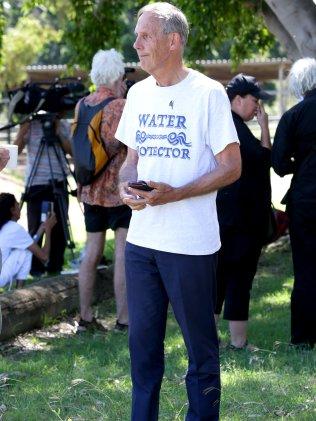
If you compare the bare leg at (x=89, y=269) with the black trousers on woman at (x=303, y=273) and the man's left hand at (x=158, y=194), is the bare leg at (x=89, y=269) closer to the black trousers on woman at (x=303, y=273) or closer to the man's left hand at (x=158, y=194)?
the black trousers on woman at (x=303, y=273)

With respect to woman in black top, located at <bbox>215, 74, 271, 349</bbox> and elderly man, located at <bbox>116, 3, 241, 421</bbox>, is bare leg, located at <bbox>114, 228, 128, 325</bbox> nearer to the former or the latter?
woman in black top, located at <bbox>215, 74, 271, 349</bbox>

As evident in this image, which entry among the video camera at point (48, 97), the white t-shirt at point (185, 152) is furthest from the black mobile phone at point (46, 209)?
the white t-shirt at point (185, 152)

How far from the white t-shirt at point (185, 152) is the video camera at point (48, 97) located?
495 cm

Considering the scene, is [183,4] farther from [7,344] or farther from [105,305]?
[7,344]

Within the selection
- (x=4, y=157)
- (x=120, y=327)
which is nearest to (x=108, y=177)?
(x=120, y=327)

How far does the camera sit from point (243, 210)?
6109 millimetres

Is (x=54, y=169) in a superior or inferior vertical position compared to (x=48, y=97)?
inferior

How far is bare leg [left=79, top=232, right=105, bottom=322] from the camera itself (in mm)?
7094

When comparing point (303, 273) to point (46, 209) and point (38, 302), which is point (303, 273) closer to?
point (38, 302)

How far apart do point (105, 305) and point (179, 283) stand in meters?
4.35

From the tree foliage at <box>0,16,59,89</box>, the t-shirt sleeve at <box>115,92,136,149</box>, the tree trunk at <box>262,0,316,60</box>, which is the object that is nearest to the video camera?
the tree trunk at <box>262,0,316,60</box>

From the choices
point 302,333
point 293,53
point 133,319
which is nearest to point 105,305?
point 302,333

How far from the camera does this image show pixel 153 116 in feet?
13.5

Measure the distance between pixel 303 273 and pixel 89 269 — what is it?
162cm
